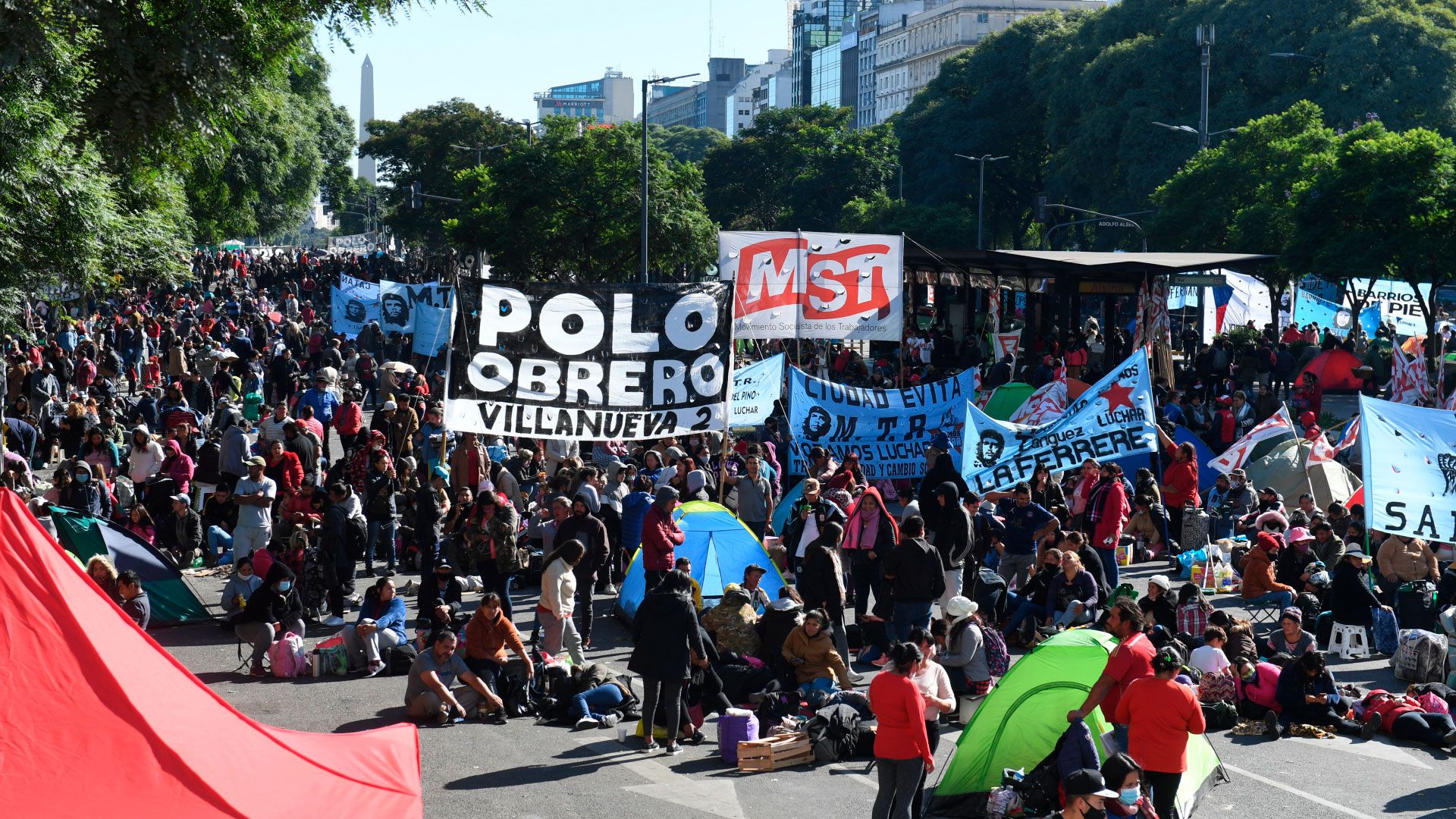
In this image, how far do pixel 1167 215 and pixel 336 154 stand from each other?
43.9m

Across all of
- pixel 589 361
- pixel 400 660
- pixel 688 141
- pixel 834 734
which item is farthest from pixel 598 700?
pixel 688 141

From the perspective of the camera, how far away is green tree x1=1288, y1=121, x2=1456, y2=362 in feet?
107

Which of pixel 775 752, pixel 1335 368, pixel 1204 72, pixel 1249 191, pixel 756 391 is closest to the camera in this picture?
pixel 775 752

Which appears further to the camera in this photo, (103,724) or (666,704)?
(666,704)

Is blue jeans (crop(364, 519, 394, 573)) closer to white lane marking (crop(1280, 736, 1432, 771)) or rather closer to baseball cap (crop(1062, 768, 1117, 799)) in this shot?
white lane marking (crop(1280, 736, 1432, 771))

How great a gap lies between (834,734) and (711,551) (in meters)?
3.91

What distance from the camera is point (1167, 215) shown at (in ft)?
156

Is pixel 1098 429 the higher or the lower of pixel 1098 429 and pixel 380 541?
the higher

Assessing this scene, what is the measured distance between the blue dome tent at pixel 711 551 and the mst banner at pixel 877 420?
4058mm

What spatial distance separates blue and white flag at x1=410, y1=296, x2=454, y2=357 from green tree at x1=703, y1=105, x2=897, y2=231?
52384 mm

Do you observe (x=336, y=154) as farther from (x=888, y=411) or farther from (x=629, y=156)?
(x=888, y=411)

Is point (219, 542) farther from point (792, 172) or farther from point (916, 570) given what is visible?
point (792, 172)

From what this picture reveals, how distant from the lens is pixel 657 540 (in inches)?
530

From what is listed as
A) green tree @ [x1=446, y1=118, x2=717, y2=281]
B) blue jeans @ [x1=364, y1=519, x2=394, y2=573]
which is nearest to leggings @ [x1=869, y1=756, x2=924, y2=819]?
blue jeans @ [x1=364, y1=519, x2=394, y2=573]
